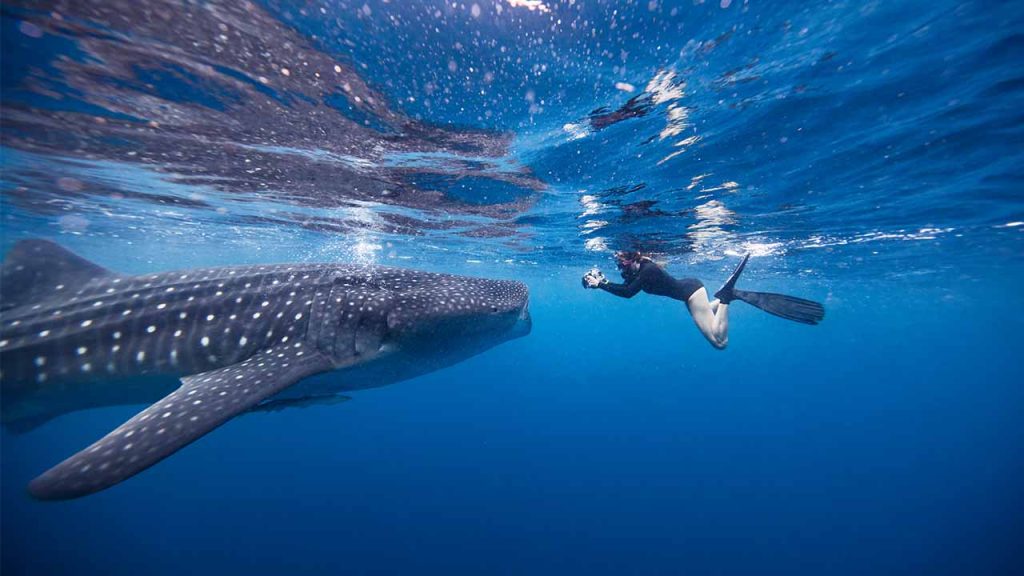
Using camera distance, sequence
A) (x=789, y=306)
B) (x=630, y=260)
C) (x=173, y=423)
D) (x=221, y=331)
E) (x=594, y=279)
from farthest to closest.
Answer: (x=630, y=260), (x=789, y=306), (x=594, y=279), (x=221, y=331), (x=173, y=423)

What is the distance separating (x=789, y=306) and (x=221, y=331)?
1018 cm

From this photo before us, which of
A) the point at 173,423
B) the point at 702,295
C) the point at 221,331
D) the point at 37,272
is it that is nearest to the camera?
the point at 173,423

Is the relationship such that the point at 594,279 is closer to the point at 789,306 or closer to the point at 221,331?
the point at 789,306

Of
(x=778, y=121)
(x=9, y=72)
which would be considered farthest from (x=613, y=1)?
(x=9, y=72)

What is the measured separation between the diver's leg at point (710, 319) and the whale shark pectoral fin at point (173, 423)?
7481 millimetres

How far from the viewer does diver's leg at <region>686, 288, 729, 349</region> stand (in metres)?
8.42

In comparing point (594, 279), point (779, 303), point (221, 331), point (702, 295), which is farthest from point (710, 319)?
point (221, 331)

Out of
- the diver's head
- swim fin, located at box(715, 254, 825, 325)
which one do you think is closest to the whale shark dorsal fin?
the diver's head

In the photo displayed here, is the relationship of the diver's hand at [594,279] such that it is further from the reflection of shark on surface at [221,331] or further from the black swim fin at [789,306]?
the black swim fin at [789,306]

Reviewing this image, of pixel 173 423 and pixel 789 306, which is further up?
pixel 789 306

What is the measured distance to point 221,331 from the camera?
4.70 metres

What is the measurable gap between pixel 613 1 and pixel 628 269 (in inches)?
216

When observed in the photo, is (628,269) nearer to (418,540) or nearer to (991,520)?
(418,540)

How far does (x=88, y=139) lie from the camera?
31.0 ft
